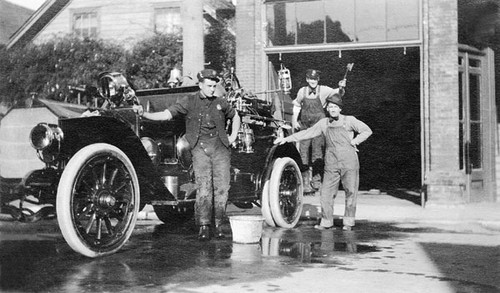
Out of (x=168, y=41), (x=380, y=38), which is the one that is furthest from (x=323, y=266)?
(x=168, y=41)

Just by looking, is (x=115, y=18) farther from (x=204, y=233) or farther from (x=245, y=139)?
(x=204, y=233)

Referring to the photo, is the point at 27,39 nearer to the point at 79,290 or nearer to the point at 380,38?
the point at 380,38

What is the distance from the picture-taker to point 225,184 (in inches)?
265

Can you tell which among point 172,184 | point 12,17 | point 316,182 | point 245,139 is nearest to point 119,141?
point 172,184

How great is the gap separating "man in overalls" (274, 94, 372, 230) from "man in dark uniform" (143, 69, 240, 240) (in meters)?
1.45

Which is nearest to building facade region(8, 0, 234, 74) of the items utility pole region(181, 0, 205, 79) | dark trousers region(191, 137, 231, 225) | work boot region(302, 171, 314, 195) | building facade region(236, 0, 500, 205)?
building facade region(236, 0, 500, 205)

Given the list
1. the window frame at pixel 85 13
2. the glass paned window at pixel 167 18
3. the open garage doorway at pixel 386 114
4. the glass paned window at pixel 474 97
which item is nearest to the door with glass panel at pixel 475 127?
the glass paned window at pixel 474 97

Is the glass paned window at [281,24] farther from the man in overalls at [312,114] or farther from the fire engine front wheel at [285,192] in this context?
the fire engine front wheel at [285,192]

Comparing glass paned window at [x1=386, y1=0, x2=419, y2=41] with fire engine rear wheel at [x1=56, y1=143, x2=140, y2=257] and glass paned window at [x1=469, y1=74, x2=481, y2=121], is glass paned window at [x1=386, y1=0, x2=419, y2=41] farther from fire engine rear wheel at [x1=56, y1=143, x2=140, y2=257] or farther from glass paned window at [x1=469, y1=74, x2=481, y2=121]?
fire engine rear wheel at [x1=56, y1=143, x2=140, y2=257]

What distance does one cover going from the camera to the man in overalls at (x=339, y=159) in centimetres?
798

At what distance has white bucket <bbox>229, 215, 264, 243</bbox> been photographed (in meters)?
6.47

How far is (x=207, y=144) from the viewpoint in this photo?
6570mm

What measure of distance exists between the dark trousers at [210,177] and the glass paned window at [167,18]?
36.1ft

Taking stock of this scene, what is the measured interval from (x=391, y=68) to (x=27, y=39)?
10588mm
